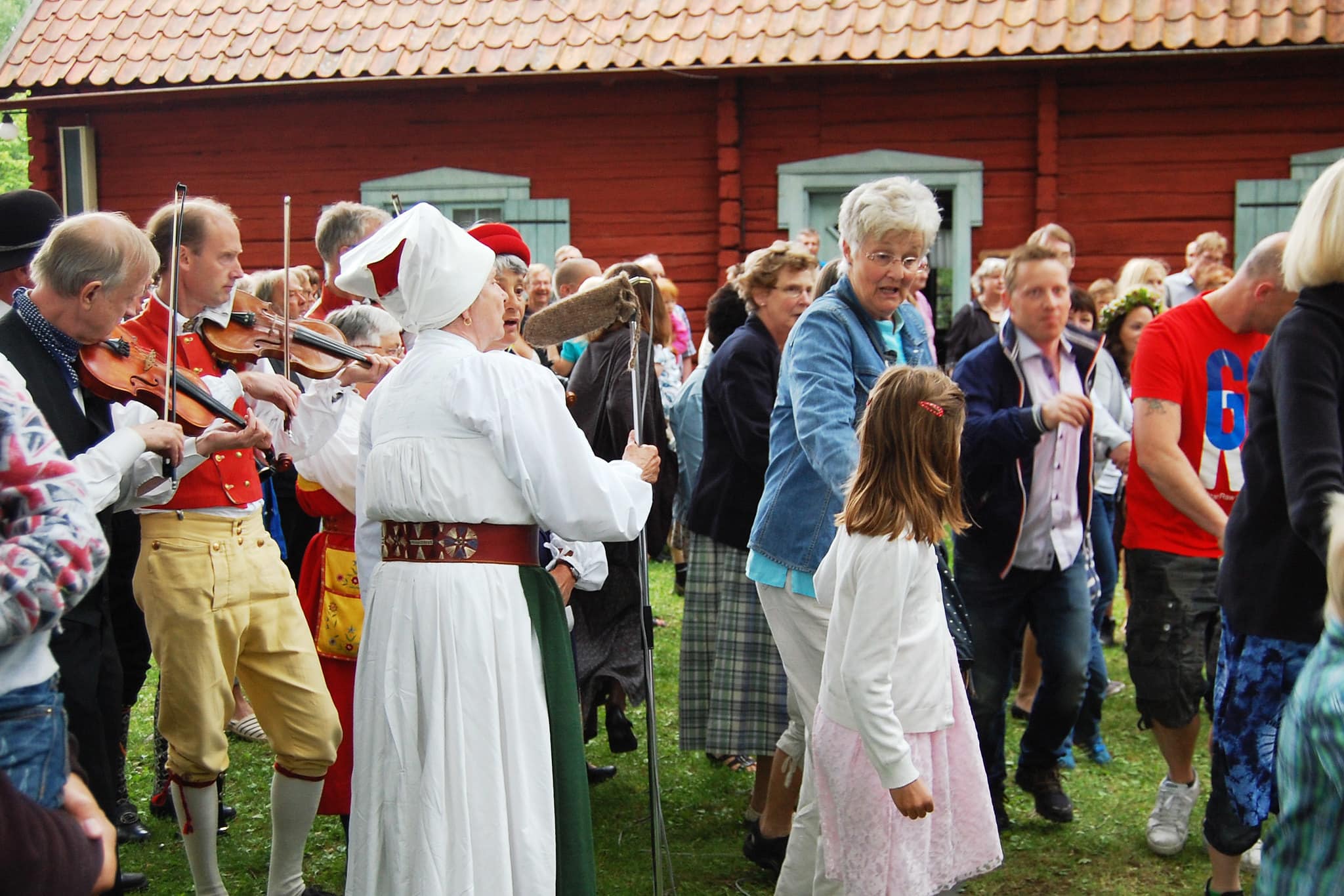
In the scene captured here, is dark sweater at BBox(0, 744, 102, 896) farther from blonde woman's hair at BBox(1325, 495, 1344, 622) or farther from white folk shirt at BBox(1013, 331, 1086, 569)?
white folk shirt at BBox(1013, 331, 1086, 569)

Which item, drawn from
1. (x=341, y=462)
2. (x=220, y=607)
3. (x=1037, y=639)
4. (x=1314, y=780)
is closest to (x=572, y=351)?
(x=341, y=462)

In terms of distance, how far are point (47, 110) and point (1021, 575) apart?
1138 cm

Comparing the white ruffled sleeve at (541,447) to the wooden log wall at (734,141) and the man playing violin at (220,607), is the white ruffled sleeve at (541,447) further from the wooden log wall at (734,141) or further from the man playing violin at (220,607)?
the wooden log wall at (734,141)

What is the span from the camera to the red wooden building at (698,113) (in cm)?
1012

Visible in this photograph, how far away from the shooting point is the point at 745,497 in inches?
175

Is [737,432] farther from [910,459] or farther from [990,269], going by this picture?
[990,269]

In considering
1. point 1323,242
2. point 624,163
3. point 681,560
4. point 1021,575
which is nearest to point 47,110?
point 624,163

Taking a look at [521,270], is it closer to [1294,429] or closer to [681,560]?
[1294,429]

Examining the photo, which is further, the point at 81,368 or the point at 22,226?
the point at 22,226

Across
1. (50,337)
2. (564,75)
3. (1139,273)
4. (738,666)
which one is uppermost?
(564,75)

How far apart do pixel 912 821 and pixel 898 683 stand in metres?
0.31

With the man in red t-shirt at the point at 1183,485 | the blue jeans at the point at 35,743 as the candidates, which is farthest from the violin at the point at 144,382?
the man in red t-shirt at the point at 1183,485

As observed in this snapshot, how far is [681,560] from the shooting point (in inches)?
326

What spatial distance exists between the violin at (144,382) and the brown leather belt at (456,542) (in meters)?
0.72
